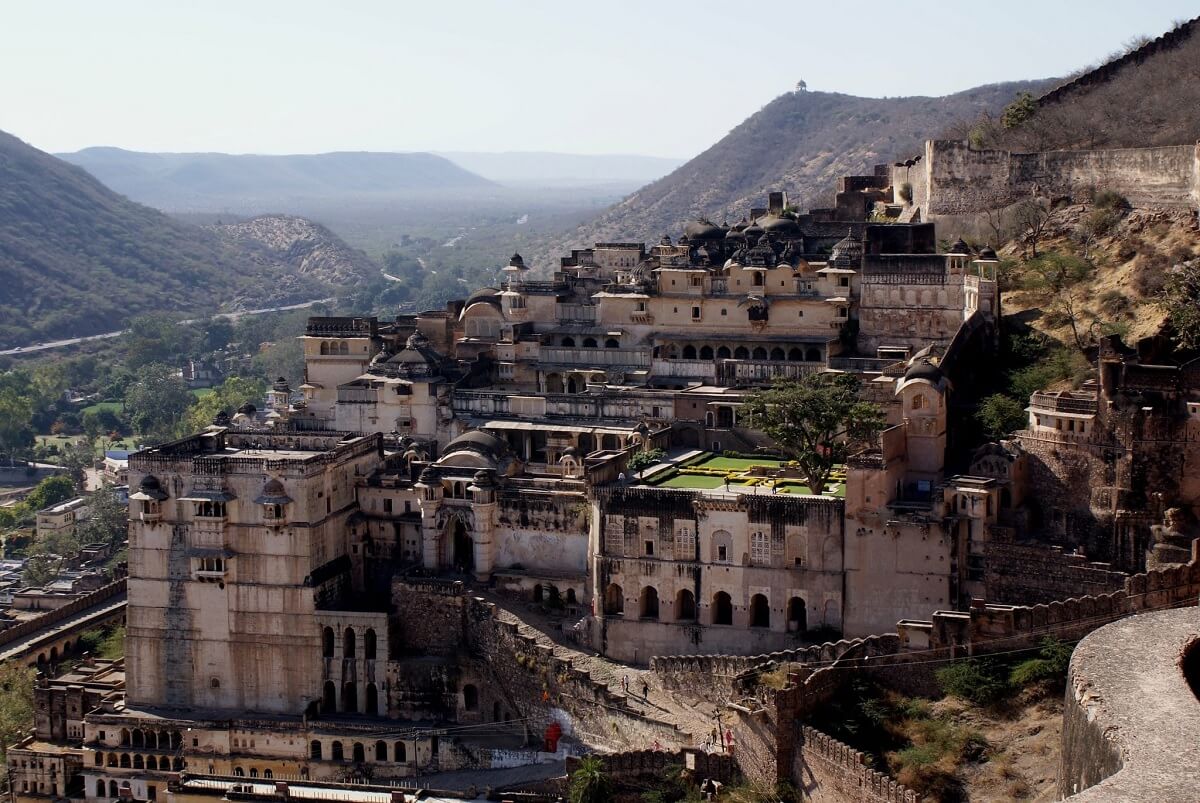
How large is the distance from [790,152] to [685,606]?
12973 centimetres

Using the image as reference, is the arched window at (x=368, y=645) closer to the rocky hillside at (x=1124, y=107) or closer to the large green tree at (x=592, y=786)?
the large green tree at (x=592, y=786)

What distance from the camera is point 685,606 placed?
122 ft

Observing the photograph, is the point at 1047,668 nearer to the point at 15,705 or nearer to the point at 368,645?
the point at 368,645

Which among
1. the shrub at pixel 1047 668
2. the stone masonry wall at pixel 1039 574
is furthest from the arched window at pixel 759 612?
the shrub at pixel 1047 668

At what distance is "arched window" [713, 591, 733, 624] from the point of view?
3672 centimetres

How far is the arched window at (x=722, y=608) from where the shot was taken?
3672cm

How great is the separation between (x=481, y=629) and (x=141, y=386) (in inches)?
2694

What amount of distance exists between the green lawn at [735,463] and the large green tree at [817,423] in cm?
117

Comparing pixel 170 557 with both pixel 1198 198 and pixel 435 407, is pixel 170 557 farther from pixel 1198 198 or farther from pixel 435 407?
pixel 1198 198

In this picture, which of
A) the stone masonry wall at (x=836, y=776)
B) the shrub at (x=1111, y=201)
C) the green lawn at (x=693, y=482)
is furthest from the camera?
the shrub at (x=1111, y=201)

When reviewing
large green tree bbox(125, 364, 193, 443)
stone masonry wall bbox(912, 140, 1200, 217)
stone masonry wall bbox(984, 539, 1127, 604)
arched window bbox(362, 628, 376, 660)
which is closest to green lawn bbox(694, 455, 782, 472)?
stone masonry wall bbox(984, 539, 1127, 604)

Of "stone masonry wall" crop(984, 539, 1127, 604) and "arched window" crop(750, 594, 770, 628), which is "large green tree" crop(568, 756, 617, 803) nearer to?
"arched window" crop(750, 594, 770, 628)

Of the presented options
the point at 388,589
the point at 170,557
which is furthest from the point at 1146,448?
the point at 170,557

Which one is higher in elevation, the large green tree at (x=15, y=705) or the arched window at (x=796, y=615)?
the arched window at (x=796, y=615)
